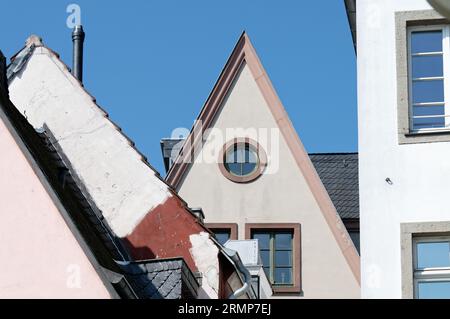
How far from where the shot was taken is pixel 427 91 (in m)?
24.3

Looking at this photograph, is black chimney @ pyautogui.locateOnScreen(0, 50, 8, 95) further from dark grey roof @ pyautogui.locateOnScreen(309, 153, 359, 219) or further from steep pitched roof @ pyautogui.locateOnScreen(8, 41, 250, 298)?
dark grey roof @ pyautogui.locateOnScreen(309, 153, 359, 219)

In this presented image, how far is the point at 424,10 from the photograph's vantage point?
80.5 feet

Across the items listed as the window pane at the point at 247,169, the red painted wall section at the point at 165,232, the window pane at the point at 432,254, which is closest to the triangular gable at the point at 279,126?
the window pane at the point at 247,169

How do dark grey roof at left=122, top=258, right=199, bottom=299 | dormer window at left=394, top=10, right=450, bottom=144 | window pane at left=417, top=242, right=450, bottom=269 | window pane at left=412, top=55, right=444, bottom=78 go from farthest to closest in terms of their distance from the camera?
dark grey roof at left=122, top=258, right=199, bottom=299, window pane at left=412, top=55, right=444, bottom=78, dormer window at left=394, top=10, right=450, bottom=144, window pane at left=417, top=242, right=450, bottom=269

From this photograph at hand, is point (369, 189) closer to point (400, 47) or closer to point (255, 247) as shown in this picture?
point (400, 47)

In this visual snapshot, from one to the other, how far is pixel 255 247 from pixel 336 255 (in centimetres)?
518

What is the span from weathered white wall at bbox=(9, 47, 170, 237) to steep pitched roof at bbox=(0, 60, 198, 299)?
20 cm

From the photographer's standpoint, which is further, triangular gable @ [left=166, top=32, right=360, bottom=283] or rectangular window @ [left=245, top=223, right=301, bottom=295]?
triangular gable @ [left=166, top=32, right=360, bottom=283]

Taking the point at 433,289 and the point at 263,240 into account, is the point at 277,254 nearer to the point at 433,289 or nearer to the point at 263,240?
the point at 263,240

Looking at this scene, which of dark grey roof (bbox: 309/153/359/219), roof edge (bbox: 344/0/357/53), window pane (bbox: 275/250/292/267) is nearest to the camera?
roof edge (bbox: 344/0/357/53)

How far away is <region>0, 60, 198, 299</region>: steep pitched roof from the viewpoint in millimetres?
22531

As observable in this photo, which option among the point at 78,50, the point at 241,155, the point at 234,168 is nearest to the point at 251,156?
the point at 241,155

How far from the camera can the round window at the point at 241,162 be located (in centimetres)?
3825

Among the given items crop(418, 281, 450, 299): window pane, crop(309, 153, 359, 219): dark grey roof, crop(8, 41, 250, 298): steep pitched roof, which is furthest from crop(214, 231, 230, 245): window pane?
crop(418, 281, 450, 299): window pane
